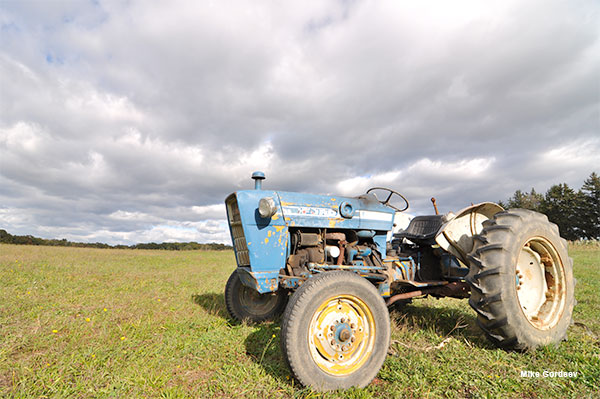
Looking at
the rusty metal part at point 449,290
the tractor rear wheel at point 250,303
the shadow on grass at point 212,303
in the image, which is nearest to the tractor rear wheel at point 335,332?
the rusty metal part at point 449,290

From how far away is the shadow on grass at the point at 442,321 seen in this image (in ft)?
12.7

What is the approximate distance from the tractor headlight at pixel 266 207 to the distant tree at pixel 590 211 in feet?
184

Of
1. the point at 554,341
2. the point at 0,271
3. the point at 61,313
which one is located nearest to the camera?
the point at 554,341

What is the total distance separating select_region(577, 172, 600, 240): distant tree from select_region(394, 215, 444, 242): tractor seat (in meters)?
53.5

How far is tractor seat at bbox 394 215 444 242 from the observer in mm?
4473

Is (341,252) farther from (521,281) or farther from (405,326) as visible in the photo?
(521,281)

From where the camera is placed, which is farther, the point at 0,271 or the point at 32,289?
the point at 0,271

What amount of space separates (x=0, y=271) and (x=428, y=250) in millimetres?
10327

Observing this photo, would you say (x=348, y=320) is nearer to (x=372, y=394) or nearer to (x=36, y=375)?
(x=372, y=394)

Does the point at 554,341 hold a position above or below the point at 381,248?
below

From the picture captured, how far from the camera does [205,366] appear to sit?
2957 mm

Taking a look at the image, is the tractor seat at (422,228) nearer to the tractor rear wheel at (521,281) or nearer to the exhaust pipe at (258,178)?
the tractor rear wheel at (521,281)

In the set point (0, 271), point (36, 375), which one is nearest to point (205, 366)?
point (36, 375)

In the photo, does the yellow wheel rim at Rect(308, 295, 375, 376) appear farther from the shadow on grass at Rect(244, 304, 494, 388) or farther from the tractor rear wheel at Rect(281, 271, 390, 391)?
the shadow on grass at Rect(244, 304, 494, 388)
